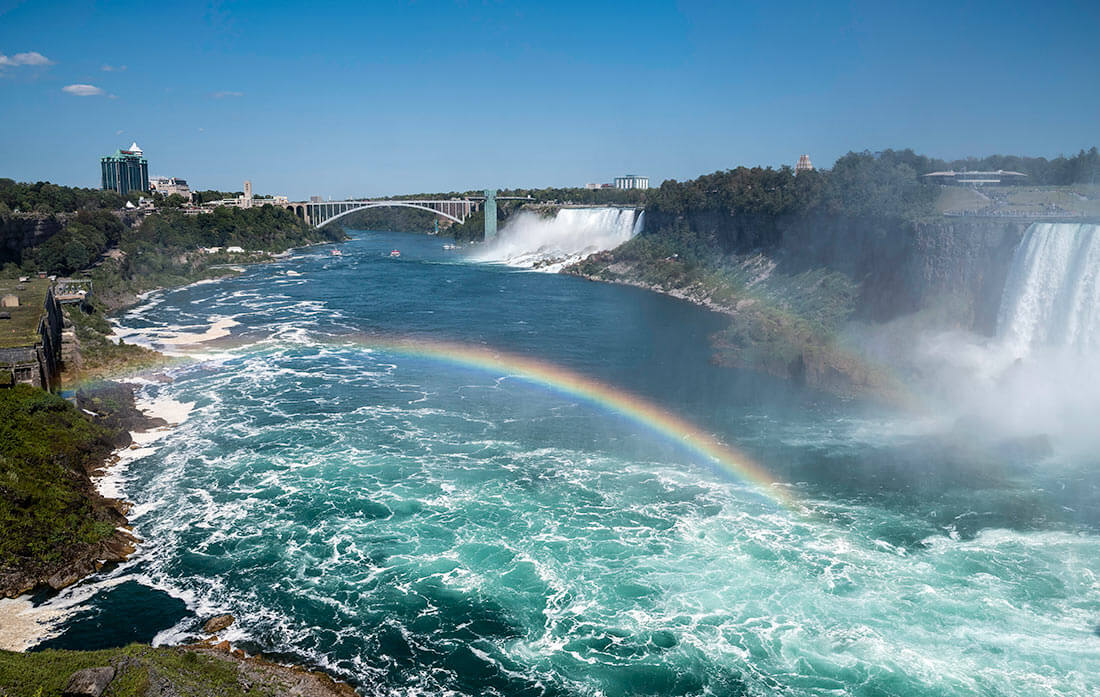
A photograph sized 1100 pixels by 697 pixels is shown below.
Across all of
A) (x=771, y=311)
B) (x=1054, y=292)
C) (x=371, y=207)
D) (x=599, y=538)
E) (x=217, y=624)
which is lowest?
(x=217, y=624)

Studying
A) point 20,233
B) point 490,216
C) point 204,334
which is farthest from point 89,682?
point 490,216

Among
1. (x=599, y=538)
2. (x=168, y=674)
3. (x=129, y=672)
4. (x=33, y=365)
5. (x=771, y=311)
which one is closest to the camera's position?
(x=129, y=672)

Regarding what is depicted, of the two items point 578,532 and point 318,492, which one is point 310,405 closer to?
point 318,492

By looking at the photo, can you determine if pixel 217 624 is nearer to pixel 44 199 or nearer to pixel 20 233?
pixel 20 233

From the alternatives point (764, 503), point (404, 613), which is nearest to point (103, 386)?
point (404, 613)

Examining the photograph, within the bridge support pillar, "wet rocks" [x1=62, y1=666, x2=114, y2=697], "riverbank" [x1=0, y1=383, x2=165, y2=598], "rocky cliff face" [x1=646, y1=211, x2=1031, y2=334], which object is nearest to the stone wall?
"riverbank" [x1=0, y1=383, x2=165, y2=598]

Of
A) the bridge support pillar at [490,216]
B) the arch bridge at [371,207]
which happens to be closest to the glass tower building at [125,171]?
the arch bridge at [371,207]

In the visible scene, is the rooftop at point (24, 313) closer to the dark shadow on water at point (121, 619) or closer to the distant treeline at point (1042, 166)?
the dark shadow on water at point (121, 619)
